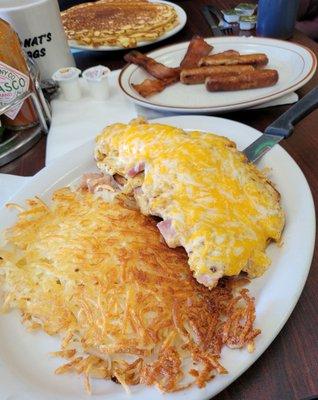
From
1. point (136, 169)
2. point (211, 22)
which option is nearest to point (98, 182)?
point (136, 169)

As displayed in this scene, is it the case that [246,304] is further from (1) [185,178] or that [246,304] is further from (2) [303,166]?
(2) [303,166]

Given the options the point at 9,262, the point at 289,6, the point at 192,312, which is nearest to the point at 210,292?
the point at 192,312

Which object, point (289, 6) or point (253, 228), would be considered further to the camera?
point (289, 6)

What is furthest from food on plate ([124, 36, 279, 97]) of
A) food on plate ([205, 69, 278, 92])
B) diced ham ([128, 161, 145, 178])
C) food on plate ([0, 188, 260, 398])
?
food on plate ([0, 188, 260, 398])

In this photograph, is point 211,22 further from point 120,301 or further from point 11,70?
point 120,301

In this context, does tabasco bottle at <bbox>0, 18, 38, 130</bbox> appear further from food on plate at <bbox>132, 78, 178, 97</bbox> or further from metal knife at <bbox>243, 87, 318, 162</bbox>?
metal knife at <bbox>243, 87, 318, 162</bbox>

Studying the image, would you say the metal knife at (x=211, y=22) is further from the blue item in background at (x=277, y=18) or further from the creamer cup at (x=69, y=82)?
the creamer cup at (x=69, y=82)
